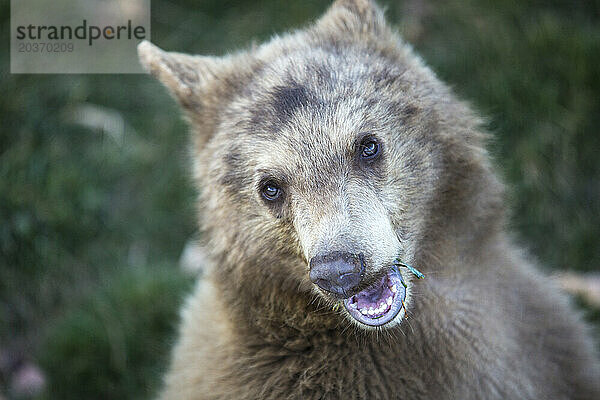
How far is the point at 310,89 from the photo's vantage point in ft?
12.7

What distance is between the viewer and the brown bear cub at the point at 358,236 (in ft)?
12.1

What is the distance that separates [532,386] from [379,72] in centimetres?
195

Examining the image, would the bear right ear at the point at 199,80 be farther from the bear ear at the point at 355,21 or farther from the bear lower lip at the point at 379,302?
the bear lower lip at the point at 379,302

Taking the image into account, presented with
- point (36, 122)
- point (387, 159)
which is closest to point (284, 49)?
point (387, 159)

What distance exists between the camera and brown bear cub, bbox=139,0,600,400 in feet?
12.1

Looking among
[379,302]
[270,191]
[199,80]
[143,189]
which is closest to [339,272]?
[379,302]

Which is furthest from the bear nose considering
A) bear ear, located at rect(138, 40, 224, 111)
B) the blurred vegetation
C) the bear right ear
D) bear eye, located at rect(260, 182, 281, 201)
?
the blurred vegetation

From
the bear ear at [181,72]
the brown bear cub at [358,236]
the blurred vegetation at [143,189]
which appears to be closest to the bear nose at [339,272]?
the brown bear cub at [358,236]

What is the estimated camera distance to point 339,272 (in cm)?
323

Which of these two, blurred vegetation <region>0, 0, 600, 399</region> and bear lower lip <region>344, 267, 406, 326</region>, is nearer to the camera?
bear lower lip <region>344, 267, 406, 326</region>

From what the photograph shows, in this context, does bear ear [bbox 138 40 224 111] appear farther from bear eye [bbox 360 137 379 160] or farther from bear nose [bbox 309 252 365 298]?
bear nose [bbox 309 252 365 298]

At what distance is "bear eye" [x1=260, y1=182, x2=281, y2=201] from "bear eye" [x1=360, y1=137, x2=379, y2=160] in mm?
488

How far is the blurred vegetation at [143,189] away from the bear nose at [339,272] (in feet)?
10.3

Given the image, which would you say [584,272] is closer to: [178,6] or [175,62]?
[175,62]
